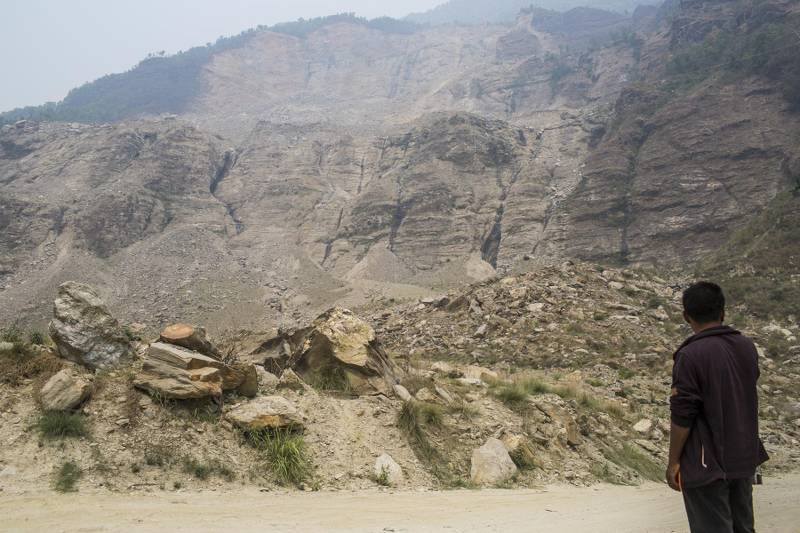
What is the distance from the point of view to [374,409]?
7.46m

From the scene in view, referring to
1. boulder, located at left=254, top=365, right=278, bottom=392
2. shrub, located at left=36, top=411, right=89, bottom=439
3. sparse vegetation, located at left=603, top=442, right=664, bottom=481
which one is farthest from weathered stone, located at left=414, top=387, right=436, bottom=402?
shrub, located at left=36, top=411, right=89, bottom=439

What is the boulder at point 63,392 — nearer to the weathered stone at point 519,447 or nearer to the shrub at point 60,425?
the shrub at point 60,425

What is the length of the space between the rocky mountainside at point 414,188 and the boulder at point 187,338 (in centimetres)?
3243

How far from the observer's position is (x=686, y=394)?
252cm

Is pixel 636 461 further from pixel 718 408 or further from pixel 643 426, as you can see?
pixel 718 408

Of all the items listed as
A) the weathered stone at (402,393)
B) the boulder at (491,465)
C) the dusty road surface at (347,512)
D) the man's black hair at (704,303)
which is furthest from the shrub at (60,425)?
the man's black hair at (704,303)

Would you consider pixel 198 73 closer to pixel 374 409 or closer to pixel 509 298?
pixel 509 298

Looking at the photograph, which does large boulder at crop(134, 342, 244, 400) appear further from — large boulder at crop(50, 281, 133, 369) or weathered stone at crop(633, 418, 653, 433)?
weathered stone at crop(633, 418, 653, 433)

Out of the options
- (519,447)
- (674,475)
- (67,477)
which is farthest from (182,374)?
(674,475)

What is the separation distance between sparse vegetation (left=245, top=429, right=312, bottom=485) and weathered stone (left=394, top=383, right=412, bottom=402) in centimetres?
206

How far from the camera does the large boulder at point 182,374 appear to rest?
612 centimetres

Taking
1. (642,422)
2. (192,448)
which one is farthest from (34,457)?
(642,422)

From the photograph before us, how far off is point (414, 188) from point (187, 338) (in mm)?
55525

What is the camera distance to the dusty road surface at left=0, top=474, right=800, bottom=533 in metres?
4.29
